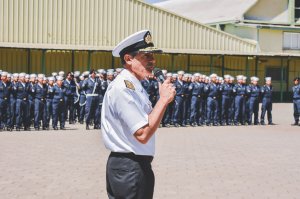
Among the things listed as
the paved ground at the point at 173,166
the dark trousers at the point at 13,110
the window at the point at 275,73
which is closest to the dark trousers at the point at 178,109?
the paved ground at the point at 173,166

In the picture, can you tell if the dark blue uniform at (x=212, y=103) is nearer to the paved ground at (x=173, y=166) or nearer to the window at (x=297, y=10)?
the paved ground at (x=173, y=166)

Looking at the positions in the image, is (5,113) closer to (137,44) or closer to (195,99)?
(195,99)

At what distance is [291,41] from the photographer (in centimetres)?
4397

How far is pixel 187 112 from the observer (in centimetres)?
2280

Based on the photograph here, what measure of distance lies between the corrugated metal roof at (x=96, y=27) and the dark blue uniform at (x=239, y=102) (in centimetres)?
1060

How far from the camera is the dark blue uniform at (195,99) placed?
2259 cm

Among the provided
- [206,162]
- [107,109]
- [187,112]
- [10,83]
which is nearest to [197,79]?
[187,112]

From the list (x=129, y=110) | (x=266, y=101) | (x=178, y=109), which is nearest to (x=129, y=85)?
Answer: (x=129, y=110)

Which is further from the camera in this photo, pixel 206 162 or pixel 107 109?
pixel 206 162

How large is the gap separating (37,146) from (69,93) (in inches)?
304

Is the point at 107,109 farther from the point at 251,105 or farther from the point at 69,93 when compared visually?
the point at 251,105

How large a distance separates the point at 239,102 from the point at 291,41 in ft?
71.5

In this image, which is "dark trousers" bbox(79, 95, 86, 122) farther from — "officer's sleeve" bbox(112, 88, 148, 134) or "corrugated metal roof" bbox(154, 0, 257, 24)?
"corrugated metal roof" bbox(154, 0, 257, 24)

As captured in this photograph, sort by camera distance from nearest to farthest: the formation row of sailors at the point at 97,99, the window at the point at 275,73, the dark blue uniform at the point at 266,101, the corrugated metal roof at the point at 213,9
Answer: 1. the formation row of sailors at the point at 97,99
2. the dark blue uniform at the point at 266,101
3. the window at the point at 275,73
4. the corrugated metal roof at the point at 213,9
